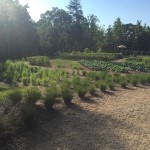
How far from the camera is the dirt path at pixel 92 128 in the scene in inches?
251

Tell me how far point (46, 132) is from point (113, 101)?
159 inches

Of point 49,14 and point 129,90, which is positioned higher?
point 49,14

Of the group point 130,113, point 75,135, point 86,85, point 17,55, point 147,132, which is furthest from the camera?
point 17,55

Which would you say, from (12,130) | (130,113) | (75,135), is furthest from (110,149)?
(130,113)

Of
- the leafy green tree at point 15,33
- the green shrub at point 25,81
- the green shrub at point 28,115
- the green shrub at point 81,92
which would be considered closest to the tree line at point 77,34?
the leafy green tree at point 15,33

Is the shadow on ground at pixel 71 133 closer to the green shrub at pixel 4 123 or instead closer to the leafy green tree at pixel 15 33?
the green shrub at pixel 4 123

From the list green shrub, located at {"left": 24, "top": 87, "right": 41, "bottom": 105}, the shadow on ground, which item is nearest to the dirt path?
the shadow on ground

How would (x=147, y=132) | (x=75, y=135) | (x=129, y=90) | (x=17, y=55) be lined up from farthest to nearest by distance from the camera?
(x=17, y=55)
(x=129, y=90)
(x=147, y=132)
(x=75, y=135)

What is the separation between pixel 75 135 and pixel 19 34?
93.6 ft

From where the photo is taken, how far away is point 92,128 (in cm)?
743

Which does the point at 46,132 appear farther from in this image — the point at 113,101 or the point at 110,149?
the point at 113,101

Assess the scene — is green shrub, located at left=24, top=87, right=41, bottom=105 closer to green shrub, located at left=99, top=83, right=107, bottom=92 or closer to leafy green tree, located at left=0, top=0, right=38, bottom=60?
green shrub, located at left=99, top=83, right=107, bottom=92

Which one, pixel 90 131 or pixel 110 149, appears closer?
pixel 110 149

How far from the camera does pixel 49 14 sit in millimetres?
66250
